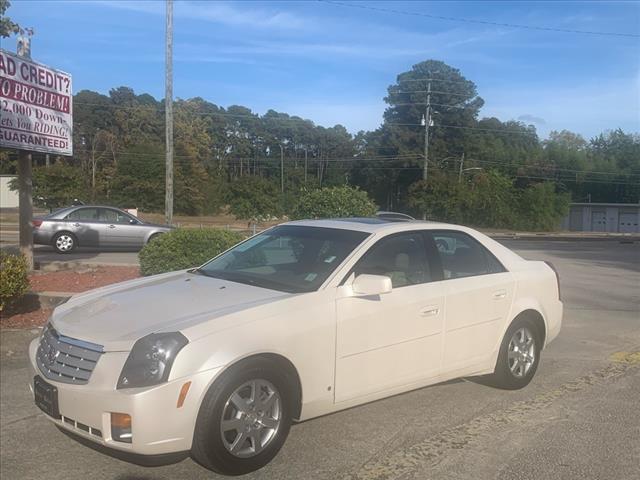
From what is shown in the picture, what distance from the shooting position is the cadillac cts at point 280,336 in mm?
3449

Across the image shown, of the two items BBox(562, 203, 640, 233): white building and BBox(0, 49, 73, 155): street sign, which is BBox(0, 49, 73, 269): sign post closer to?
BBox(0, 49, 73, 155): street sign

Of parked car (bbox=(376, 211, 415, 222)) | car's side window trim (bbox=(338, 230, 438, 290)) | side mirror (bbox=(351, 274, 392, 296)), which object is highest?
parked car (bbox=(376, 211, 415, 222))

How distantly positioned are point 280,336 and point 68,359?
127 centimetres

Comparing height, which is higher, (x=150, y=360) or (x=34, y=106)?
(x=34, y=106)

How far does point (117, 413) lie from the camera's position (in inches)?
133

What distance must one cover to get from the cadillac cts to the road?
30 centimetres

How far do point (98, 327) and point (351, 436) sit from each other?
193 cm

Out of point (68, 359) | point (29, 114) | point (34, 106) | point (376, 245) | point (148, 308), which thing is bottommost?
point (68, 359)

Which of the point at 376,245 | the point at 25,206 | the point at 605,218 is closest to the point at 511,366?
the point at 376,245

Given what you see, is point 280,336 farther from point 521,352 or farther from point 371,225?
point 521,352

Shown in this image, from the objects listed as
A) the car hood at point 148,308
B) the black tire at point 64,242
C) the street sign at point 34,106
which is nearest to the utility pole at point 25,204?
the street sign at point 34,106

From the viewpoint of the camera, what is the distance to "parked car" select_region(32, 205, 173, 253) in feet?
55.8

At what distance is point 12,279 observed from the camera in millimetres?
7465

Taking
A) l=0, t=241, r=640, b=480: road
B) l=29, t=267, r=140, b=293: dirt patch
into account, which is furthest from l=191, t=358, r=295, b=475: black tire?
l=29, t=267, r=140, b=293: dirt patch
